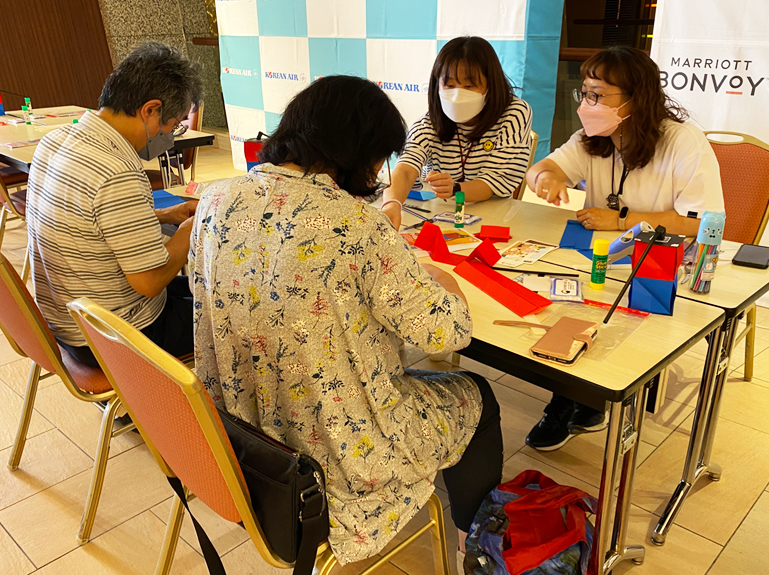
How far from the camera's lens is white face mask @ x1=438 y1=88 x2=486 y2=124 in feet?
7.24

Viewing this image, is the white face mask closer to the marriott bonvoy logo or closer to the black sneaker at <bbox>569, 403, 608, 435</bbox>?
the black sneaker at <bbox>569, 403, 608, 435</bbox>

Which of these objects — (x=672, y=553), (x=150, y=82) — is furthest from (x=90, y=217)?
(x=672, y=553)

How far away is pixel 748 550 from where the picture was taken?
1.65 meters

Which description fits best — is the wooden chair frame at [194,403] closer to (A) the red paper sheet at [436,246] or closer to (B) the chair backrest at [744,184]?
(A) the red paper sheet at [436,246]

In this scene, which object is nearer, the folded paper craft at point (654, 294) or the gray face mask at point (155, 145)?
the folded paper craft at point (654, 294)

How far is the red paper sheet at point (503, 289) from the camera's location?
1431 millimetres

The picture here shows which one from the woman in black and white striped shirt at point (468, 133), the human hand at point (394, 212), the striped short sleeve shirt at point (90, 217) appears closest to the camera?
the striped short sleeve shirt at point (90, 217)

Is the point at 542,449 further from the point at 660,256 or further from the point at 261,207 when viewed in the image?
the point at 261,207

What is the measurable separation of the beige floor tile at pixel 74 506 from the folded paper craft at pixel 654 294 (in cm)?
146

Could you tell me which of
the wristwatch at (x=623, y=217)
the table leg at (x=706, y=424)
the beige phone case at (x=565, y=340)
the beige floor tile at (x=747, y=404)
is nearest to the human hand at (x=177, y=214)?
the beige phone case at (x=565, y=340)

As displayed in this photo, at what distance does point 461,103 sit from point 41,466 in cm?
187

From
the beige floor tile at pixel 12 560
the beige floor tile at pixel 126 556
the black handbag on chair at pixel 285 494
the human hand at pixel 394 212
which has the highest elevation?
the human hand at pixel 394 212

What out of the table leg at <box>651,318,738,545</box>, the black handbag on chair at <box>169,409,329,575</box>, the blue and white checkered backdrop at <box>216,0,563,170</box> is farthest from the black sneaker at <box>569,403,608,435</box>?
the blue and white checkered backdrop at <box>216,0,563,170</box>

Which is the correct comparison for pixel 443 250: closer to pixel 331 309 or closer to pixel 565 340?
pixel 565 340
